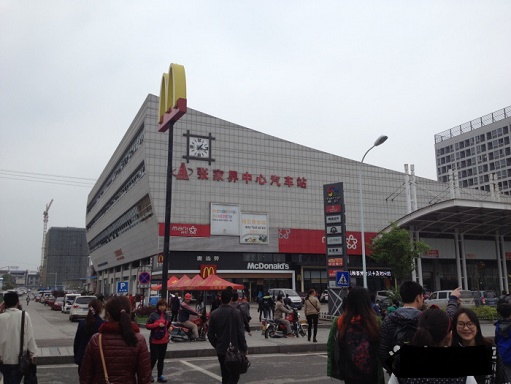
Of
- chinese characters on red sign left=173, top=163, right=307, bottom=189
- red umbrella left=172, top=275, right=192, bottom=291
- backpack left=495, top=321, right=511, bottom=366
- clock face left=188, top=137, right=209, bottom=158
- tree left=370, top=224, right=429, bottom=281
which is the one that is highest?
clock face left=188, top=137, right=209, bottom=158

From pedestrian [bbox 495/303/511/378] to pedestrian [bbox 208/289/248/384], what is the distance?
341 centimetres

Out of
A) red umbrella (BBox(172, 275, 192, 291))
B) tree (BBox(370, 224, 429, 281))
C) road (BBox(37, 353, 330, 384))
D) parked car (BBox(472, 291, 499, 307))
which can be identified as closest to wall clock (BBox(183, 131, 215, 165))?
tree (BBox(370, 224, 429, 281))

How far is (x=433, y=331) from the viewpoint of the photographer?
322cm

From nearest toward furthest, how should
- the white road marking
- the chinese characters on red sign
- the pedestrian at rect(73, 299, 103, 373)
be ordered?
the pedestrian at rect(73, 299, 103, 373), the white road marking, the chinese characters on red sign

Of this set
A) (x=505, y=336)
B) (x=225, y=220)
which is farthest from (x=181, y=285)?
(x=225, y=220)

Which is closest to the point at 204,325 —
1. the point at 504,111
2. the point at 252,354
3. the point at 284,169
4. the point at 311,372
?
the point at 252,354

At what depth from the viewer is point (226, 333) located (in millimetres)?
7078

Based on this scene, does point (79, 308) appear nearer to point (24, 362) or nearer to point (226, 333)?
point (24, 362)

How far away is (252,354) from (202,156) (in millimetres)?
40948

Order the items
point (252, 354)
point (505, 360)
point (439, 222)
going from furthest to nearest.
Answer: point (439, 222) < point (252, 354) < point (505, 360)

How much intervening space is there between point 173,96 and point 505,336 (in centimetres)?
1726

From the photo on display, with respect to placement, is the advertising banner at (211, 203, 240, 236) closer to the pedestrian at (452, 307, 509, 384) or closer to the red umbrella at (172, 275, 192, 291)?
the red umbrella at (172, 275, 192, 291)

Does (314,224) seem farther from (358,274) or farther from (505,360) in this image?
(505,360)

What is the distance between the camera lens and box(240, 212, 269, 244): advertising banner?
55.4 metres
